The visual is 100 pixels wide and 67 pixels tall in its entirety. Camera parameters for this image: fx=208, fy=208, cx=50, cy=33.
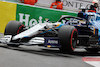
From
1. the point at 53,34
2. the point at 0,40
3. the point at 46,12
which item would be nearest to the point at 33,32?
the point at 53,34

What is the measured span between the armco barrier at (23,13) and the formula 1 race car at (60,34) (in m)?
3.01

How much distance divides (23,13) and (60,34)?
500 cm

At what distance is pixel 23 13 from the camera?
1024 centimetres

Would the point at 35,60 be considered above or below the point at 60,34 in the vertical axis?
below

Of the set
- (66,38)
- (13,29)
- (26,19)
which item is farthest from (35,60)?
(26,19)

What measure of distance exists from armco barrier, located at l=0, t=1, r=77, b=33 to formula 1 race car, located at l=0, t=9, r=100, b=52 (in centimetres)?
301

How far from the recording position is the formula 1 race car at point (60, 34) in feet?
18.4

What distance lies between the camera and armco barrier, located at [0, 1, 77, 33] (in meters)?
9.72

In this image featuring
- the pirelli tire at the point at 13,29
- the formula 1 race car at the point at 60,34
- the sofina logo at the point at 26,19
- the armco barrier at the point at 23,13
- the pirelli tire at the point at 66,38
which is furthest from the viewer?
the sofina logo at the point at 26,19

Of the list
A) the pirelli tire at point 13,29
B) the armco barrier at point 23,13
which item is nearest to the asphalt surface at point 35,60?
the pirelli tire at point 13,29

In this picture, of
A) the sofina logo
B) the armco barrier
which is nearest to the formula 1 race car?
the armco barrier

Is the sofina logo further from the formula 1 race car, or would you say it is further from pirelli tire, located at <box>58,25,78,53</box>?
pirelli tire, located at <box>58,25,78,53</box>

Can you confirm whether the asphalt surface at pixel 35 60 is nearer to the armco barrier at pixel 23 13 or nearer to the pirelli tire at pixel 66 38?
the pirelli tire at pixel 66 38

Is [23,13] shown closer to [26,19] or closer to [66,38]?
[26,19]
